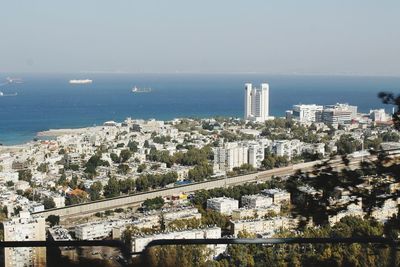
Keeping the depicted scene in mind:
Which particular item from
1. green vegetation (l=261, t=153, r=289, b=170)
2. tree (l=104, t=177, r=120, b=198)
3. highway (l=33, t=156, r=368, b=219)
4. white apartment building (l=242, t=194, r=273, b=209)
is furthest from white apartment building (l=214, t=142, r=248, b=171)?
white apartment building (l=242, t=194, r=273, b=209)

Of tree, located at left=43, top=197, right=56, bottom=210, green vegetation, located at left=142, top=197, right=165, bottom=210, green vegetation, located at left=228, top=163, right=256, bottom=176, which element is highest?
green vegetation, located at left=142, top=197, right=165, bottom=210

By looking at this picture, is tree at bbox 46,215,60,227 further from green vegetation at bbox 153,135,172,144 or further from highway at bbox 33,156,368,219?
green vegetation at bbox 153,135,172,144

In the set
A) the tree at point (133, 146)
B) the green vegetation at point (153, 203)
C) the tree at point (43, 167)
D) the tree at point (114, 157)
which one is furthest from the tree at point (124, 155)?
the green vegetation at point (153, 203)

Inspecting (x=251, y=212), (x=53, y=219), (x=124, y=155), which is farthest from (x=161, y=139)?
(x=251, y=212)

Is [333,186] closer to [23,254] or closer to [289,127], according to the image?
[23,254]

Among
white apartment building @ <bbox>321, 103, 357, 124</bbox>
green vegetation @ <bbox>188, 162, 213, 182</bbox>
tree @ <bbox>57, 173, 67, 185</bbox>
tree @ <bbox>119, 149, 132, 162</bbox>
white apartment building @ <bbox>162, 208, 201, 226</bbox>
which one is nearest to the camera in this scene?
white apartment building @ <bbox>162, 208, 201, 226</bbox>

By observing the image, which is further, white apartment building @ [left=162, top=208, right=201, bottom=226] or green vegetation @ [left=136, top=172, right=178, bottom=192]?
green vegetation @ [left=136, top=172, right=178, bottom=192]
